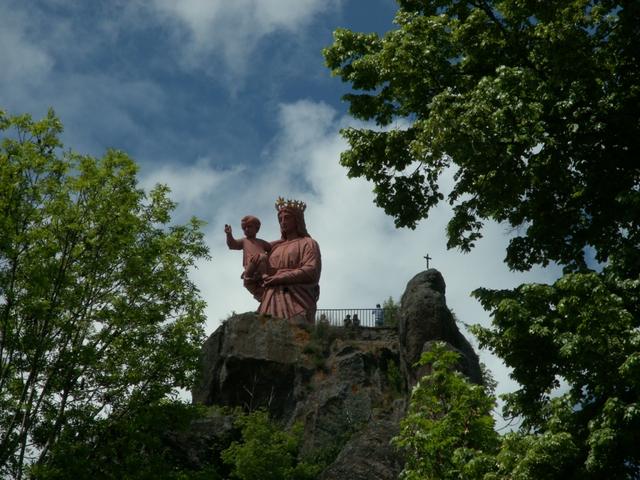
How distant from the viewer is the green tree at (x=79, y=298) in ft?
46.6

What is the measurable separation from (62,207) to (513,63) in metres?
7.63

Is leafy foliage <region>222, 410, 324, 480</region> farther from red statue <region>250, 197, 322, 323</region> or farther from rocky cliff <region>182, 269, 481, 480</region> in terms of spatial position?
red statue <region>250, 197, 322, 323</region>

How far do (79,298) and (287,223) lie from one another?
45.2 ft

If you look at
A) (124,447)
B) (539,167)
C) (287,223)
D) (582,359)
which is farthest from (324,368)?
(582,359)

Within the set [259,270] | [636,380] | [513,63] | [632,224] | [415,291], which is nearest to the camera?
[636,380]

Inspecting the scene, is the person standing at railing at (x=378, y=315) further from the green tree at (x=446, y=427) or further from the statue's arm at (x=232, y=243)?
the green tree at (x=446, y=427)

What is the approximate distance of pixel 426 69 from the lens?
1510cm

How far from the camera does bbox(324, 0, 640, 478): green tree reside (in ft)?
36.4

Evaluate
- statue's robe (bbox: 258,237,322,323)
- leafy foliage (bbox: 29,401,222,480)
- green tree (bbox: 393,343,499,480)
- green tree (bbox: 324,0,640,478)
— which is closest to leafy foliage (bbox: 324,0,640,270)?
green tree (bbox: 324,0,640,478)

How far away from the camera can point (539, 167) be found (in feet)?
45.0

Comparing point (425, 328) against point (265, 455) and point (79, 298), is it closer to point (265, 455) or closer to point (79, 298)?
point (265, 455)

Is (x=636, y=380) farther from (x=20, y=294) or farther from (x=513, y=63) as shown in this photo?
(x=20, y=294)

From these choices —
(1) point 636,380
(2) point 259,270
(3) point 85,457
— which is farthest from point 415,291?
(1) point 636,380

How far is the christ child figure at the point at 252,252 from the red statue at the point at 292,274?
0.15 metres
